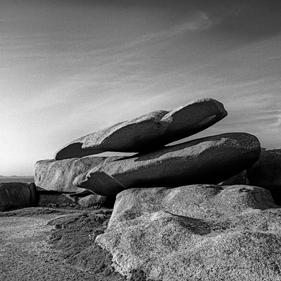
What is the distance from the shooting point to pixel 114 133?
1499 centimetres

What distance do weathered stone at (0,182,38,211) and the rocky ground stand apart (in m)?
5.33

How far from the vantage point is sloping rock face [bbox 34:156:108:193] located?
21.4 meters

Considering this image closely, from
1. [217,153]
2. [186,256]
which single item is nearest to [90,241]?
[186,256]

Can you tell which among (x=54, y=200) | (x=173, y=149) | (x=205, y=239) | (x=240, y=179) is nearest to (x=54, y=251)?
(x=205, y=239)

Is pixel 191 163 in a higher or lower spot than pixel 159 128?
lower

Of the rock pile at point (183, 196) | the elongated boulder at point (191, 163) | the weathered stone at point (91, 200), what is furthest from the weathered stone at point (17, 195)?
the elongated boulder at point (191, 163)

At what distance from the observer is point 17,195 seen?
20812 millimetres

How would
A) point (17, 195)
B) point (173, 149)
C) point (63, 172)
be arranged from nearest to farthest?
1. point (173, 149)
2. point (17, 195)
3. point (63, 172)

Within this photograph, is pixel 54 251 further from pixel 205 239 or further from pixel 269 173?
pixel 269 173

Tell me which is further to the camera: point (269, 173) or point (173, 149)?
point (269, 173)

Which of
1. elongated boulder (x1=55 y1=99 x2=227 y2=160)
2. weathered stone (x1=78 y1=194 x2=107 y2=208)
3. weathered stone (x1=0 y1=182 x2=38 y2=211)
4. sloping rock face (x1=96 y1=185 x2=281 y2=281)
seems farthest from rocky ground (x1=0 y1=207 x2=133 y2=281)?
weathered stone (x1=0 y1=182 x2=38 y2=211)

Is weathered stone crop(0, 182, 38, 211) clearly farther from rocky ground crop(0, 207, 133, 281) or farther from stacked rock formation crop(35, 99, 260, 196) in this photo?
stacked rock formation crop(35, 99, 260, 196)

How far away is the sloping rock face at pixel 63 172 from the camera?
2139 cm

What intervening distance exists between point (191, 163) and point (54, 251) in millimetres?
7258
